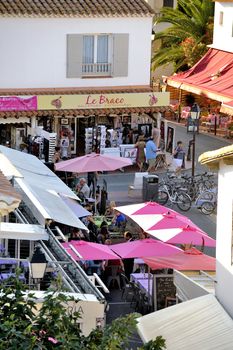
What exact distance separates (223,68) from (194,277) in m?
26.0

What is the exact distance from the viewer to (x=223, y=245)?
18.5m

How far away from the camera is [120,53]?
3953 centimetres

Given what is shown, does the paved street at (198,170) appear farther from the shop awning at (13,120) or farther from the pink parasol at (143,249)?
the pink parasol at (143,249)

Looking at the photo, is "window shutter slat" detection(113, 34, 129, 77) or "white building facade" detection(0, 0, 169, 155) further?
"window shutter slat" detection(113, 34, 129, 77)

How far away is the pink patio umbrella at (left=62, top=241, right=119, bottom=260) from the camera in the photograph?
78.4 feet

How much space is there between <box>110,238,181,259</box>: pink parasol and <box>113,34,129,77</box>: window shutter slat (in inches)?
594

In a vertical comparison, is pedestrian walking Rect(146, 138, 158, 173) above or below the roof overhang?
below

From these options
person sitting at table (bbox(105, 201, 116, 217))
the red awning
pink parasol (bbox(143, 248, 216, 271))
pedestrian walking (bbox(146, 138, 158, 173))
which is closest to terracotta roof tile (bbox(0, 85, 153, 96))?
pedestrian walking (bbox(146, 138, 158, 173))

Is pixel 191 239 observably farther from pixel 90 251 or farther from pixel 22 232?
pixel 22 232

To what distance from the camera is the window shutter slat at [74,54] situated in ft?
127

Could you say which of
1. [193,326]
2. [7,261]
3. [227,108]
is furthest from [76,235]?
[227,108]

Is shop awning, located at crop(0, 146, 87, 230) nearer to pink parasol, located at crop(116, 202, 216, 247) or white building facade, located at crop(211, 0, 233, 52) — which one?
pink parasol, located at crop(116, 202, 216, 247)

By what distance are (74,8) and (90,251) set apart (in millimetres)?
16091

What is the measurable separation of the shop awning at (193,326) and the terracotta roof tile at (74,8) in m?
20.9
